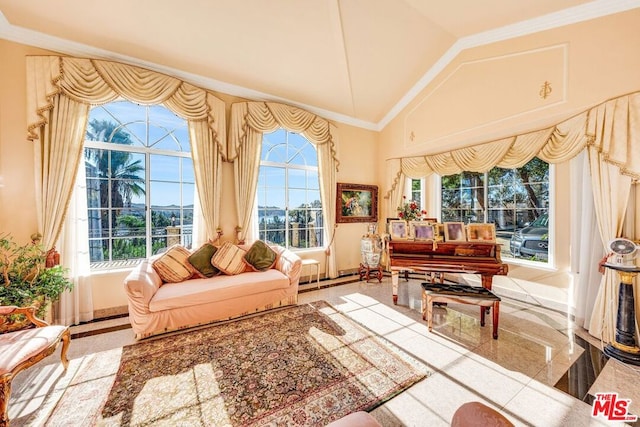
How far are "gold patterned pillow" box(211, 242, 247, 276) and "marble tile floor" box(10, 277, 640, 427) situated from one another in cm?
125

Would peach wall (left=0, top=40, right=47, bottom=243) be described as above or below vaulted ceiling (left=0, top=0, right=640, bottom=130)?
below

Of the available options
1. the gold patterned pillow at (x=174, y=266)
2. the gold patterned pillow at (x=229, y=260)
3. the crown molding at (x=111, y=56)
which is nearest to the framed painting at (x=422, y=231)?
the gold patterned pillow at (x=229, y=260)

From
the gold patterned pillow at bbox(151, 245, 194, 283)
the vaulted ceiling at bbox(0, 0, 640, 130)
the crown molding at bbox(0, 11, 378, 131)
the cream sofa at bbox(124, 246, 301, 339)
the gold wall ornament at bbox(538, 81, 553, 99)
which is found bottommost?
the cream sofa at bbox(124, 246, 301, 339)

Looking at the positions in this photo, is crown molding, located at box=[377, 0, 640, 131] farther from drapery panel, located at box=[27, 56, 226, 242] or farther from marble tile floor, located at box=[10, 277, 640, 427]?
drapery panel, located at box=[27, 56, 226, 242]

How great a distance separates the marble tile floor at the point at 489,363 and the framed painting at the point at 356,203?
2.18 metres

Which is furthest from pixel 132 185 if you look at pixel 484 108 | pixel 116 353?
pixel 484 108

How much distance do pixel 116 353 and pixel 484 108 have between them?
5.70 metres

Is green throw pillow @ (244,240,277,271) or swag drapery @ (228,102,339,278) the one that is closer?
green throw pillow @ (244,240,277,271)

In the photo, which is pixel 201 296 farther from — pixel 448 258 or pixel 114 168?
pixel 448 258

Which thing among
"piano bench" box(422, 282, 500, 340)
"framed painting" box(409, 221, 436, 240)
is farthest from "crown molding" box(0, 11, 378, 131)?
"piano bench" box(422, 282, 500, 340)

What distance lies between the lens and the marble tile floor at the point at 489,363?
178 centimetres

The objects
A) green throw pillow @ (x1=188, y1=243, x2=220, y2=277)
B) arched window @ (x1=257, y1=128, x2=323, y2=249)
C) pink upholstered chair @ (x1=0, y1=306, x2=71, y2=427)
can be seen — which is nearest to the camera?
pink upholstered chair @ (x1=0, y1=306, x2=71, y2=427)

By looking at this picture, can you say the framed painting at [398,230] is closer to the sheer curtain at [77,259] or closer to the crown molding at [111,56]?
the crown molding at [111,56]

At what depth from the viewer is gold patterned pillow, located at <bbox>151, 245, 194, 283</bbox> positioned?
10.5 feet
